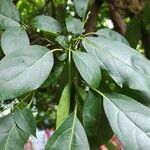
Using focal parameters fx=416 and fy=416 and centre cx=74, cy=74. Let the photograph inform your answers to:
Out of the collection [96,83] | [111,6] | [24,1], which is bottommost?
[24,1]

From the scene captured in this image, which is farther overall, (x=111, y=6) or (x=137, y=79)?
(x=111, y=6)

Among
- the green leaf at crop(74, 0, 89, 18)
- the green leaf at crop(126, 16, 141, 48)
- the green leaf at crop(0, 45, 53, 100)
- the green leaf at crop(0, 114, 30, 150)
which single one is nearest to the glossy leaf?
the green leaf at crop(0, 114, 30, 150)

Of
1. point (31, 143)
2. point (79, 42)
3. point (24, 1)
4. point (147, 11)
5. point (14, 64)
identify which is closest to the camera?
point (14, 64)

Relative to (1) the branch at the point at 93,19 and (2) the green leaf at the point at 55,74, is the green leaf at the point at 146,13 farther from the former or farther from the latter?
(2) the green leaf at the point at 55,74

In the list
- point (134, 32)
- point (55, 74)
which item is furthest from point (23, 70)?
point (134, 32)

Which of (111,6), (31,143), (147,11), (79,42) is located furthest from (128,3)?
(79,42)

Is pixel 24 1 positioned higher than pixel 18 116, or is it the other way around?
pixel 18 116

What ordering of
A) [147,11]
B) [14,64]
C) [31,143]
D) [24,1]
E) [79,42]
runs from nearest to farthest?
1. [14,64]
2. [79,42]
3. [147,11]
4. [31,143]
5. [24,1]

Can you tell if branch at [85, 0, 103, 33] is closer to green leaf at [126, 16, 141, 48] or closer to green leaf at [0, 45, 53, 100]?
green leaf at [126, 16, 141, 48]

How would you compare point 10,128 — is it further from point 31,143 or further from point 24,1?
point 24,1
